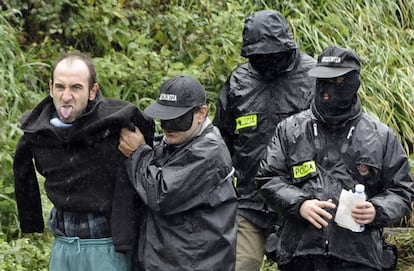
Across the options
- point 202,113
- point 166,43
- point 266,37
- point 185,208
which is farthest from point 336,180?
point 166,43

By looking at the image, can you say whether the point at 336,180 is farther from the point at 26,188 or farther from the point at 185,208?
the point at 26,188

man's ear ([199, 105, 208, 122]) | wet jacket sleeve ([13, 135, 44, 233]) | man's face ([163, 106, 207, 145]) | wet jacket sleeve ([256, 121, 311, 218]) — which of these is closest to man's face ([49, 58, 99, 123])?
wet jacket sleeve ([13, 135, 44, 233])

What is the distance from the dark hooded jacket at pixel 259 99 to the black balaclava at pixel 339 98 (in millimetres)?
883

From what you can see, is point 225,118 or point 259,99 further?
point 225,118

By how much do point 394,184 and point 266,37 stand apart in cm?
151

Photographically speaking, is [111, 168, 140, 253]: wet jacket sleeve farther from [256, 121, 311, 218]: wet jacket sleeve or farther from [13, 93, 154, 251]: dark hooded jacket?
[256, 121, 311, 218]: wet jacket sleeve

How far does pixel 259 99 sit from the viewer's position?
6262mm

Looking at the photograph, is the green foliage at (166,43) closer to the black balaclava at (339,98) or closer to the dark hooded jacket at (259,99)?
the dark hooded jacket at (259,99)

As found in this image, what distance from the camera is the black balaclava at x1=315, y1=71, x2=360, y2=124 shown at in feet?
17.2

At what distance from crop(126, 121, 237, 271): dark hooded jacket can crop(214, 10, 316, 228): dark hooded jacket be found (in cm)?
146

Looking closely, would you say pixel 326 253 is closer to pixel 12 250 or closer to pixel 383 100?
pixel 12 250

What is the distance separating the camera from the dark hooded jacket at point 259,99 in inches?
245

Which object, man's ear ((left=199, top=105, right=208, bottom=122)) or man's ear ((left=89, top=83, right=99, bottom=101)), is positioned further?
man's ear ((left=199, top=105, right=208, bottom=122))

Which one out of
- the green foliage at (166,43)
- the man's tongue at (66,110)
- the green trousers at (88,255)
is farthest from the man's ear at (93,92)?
the green foliage at (166,43)
